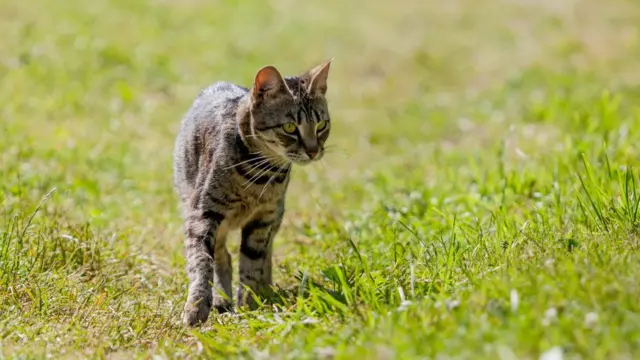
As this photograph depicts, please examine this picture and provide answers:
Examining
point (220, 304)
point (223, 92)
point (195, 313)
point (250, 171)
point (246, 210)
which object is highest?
point (223, 92)

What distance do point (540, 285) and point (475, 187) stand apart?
8.69 ft

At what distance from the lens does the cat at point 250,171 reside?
4453 mm

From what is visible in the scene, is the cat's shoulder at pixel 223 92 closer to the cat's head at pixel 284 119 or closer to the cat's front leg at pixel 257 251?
the cat's head at pixel 284 119

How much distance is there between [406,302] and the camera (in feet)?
10.9

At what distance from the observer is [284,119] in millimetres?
4465

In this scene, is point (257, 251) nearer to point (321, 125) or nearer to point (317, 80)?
point (321, 125)

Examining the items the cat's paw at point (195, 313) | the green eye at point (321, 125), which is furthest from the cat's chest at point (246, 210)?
the cat's paw at point (195, 313)

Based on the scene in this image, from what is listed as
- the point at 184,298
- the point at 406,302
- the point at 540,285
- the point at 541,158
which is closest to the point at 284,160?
the point at 184,298

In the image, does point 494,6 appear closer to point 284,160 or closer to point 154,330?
point 284,160

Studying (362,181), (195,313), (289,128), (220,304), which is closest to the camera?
(195,313)

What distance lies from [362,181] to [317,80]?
2.34m

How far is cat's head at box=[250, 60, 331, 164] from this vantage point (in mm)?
4453

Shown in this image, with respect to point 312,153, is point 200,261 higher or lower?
lower

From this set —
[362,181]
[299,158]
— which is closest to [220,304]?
[299,158]
